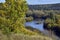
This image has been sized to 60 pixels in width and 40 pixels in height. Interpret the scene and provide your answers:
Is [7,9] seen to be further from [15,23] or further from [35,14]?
[35,14]

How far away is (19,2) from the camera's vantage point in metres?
15.8

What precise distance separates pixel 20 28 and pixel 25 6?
60.3 inches

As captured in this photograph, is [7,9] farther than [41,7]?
No

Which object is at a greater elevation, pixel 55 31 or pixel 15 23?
pixel 15 23

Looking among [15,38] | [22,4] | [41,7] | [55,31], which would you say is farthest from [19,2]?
[41,7]

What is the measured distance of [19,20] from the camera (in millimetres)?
15195

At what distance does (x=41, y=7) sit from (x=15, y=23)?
31.9m

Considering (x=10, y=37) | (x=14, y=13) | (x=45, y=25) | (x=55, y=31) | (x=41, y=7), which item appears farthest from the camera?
(x=41, y=7)

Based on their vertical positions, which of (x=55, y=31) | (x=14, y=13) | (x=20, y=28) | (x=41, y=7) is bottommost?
(x=41, y=7)

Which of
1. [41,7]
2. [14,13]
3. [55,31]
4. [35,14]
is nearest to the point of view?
[14,13]

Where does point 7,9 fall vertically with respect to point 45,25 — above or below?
above

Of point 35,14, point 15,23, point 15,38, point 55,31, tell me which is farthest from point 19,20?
point 35,14

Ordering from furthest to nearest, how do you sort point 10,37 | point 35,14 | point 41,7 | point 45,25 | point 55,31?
point 41,7, point 35,14, point 45,25, point 55,31, point 10,37

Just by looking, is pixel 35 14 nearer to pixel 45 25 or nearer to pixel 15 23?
pixel 45 25
